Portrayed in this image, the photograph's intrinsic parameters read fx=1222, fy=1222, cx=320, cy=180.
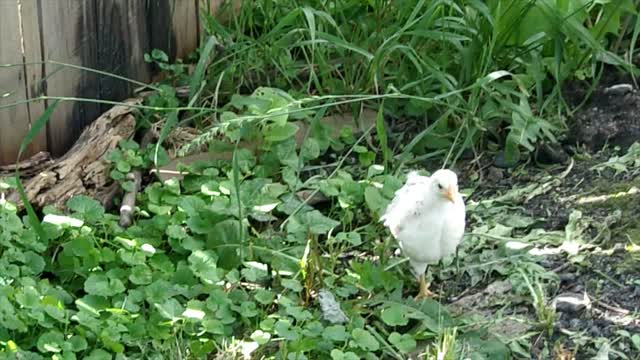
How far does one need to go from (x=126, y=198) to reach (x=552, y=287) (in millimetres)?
1466

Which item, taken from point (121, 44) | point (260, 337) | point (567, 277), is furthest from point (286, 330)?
point (121, 44)

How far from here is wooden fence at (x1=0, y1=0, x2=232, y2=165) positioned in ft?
13.7

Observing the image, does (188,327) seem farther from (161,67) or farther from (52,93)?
(161,67)

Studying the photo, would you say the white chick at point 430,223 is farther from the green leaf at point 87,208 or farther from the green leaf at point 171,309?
the green leaf at point 87,208

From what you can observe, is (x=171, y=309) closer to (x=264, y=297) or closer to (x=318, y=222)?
(x=264, y=297)

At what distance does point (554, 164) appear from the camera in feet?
14.1

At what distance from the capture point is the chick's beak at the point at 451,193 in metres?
3.55

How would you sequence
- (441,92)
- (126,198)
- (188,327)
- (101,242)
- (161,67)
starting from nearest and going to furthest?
(188,327)
(101,242)
(126,198)
(441,92)
(161,67)

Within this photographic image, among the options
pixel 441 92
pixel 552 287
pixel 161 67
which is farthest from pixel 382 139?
pixel 161 67

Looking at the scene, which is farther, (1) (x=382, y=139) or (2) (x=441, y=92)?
(2) (x=441, y=92)

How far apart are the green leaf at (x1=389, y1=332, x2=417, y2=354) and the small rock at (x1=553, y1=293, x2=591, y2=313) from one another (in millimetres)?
434

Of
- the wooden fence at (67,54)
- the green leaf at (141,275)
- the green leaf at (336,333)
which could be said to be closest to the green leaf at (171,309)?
the green leaf at (141,275)

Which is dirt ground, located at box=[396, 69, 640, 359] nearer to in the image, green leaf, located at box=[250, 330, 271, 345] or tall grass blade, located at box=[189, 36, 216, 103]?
green leaf, located at box=[250, 330, 271, 345]

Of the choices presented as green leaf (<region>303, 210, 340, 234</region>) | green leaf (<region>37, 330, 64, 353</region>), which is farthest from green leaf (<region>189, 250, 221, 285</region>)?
green leaf (<region>37, 330, 64, 353</region>)
